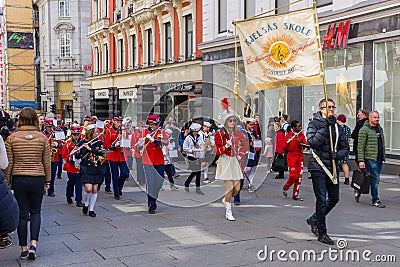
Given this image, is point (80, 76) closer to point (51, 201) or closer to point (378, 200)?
point (51, 201)

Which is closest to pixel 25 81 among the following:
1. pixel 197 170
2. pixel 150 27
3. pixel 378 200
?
pixel 150 27

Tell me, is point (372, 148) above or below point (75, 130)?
below

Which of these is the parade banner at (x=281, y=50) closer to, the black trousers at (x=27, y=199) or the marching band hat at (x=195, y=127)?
the marching band hat at (x=195, y=127)

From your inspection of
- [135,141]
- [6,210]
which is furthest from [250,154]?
[6,210]

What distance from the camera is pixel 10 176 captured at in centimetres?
626

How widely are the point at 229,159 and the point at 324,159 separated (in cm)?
222

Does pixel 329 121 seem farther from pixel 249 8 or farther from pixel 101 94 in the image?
pixel 101 94

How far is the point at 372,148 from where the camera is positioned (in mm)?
9500

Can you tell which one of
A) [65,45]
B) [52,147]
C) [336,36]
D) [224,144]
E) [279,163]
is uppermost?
[65,45]

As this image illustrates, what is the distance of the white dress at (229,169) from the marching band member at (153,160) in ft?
→ 4.20

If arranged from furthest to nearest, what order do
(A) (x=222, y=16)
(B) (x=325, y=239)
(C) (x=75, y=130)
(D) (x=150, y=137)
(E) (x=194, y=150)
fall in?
1. (A) (x=222, y=16)
2. (E) (x=194, y=150)
3. (C) (x=75, y=130)
4. (D) (x=150, y=137)
5. (B) (x=325, y=239)

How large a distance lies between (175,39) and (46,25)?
88.1ft

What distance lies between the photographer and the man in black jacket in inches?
271

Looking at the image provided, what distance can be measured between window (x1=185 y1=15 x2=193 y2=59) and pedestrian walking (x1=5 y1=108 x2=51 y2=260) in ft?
61.0
